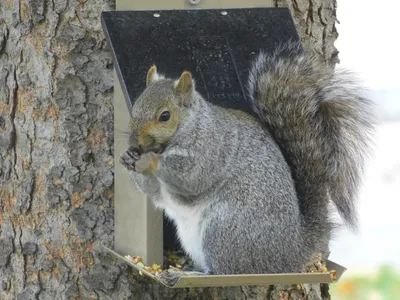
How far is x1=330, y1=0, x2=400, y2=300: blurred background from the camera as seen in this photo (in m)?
4.12

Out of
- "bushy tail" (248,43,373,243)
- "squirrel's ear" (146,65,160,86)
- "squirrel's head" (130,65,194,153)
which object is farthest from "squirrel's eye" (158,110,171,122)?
"bushy tail" (248,43,373,243)

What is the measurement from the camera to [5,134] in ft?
8.59

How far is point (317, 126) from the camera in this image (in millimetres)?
2412

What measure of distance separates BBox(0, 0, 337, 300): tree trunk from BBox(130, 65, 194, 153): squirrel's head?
0.35m

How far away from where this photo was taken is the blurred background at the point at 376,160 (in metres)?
4.12

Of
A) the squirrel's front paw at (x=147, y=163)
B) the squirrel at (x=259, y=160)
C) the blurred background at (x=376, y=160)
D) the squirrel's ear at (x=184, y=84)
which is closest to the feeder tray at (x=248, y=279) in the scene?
the squirrel at (x=259, y=160)

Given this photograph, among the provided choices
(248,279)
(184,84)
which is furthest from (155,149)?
(248,279)

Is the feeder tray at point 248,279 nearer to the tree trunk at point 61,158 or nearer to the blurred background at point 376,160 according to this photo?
the tree trunk at point 61,158

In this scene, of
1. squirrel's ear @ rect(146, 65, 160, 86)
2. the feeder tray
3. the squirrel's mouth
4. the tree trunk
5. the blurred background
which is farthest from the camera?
the blurred background

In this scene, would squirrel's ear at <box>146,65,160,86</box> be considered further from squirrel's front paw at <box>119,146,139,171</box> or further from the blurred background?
the blurred background

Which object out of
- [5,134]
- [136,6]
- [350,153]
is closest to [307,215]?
[350,153]

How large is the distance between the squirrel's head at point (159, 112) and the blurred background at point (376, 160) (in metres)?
1.61

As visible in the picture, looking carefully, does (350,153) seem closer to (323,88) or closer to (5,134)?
(323,88)

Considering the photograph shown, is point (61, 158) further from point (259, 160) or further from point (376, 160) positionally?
point (376, 160)
